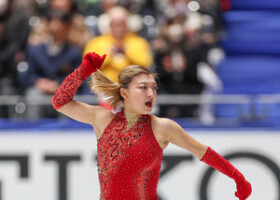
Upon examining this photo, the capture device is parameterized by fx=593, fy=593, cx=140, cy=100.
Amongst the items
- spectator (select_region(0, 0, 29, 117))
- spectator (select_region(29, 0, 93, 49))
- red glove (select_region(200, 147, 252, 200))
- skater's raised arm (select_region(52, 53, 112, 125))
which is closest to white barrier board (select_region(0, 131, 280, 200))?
spectator (select_region(0, 0, 29, 117))

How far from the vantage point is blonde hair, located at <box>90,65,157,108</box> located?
3770mm

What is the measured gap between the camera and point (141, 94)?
3.71m

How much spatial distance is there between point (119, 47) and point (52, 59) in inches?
35.1

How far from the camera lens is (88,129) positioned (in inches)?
229

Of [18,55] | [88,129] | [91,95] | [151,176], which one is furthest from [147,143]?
[18,55]

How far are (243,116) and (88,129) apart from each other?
1.52 meters

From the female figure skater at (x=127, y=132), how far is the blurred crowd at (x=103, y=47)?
1999 mm

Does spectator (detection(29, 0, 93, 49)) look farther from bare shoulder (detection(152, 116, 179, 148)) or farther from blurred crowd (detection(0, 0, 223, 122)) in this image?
bare shoulder (detection(152, 116, 179, 148))

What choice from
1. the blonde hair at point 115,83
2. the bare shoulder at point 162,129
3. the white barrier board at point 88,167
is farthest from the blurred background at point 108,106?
the bare shoulder at point 162,129

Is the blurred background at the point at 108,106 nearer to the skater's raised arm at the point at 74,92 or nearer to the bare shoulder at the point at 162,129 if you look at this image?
the skater's raised arm at the point at 74,92

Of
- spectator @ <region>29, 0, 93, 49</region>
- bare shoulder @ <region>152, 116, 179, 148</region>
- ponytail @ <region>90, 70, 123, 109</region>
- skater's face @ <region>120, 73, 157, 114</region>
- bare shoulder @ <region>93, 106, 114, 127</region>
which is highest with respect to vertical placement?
spectator @ <region>29, 0, 93, 49</region>

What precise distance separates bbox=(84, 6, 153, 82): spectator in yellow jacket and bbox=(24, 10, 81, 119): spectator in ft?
0.99

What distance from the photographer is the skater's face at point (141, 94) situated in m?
3.70

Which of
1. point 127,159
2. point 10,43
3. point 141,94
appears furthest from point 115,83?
point 10,43
